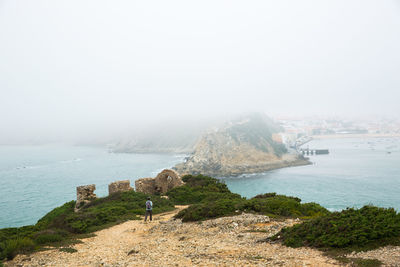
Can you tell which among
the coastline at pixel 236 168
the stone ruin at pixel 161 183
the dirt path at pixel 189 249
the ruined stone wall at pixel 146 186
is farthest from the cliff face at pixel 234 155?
the dirt path at pixel 189 249

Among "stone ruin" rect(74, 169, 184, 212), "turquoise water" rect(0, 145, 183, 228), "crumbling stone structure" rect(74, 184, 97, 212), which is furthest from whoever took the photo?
"turquoise water" rect(0, 145, 183, 228)

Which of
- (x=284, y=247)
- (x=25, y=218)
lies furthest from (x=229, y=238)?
(x=25, y=218)

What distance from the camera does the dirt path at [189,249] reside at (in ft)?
26.6

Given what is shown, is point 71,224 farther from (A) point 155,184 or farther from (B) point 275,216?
(A) point 155,184

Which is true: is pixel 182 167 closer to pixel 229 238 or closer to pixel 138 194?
pixel 138 194

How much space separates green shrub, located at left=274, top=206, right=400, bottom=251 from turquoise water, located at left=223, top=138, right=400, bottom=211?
48824 mm

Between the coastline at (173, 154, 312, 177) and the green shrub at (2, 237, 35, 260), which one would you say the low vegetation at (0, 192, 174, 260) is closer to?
the green shrub at (2, 237, 35, 260)

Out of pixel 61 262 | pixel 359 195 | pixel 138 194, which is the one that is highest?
pixel 61 262

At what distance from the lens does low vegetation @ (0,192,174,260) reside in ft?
36.0

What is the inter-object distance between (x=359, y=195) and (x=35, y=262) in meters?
68.2

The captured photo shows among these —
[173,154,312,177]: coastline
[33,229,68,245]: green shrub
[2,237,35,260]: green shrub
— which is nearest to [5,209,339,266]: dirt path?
[2,237,35,260]: green shrub

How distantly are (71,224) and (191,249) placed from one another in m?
9.55

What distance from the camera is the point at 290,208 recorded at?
1482cm

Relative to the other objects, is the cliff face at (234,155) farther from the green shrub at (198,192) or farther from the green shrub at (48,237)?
the green shrub at (48,237)
